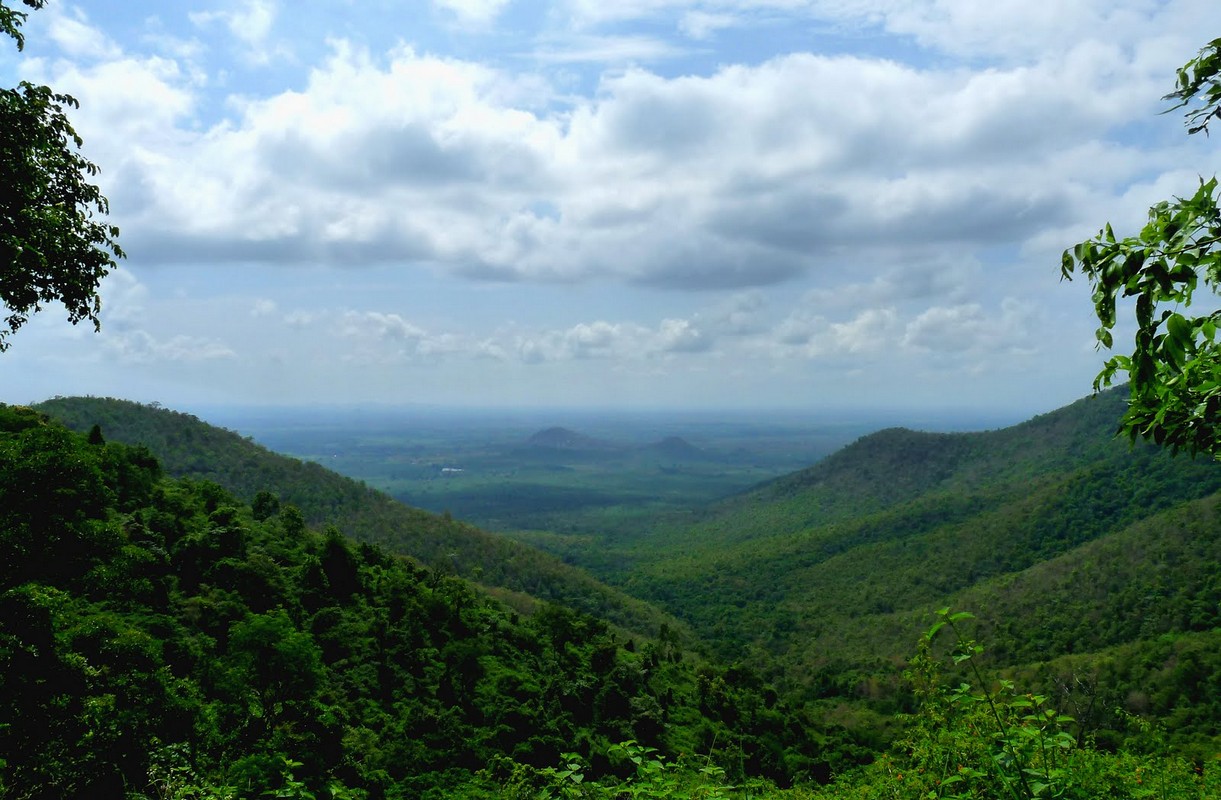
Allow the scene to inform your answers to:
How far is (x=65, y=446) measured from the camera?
530 inches

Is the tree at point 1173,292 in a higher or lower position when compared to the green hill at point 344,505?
higher

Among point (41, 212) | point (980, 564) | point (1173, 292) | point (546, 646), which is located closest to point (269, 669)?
point (41, 212)

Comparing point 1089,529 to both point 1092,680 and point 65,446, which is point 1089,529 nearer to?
point 1092,680

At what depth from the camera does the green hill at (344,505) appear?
80.6 metres

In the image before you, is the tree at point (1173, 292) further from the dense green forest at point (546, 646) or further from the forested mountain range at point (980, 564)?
the forested mountain range at point (980, 564)

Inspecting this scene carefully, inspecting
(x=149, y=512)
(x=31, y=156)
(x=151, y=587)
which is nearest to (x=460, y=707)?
(x=151, y=587)

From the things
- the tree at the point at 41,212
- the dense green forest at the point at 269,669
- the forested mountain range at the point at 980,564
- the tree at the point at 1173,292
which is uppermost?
the tree at the point at 41,212

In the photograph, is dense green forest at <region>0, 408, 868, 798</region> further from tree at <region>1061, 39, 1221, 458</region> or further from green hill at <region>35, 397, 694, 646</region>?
green hill at <region>35, 397, 694, 646</region>

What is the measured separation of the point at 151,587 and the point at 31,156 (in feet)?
73.0

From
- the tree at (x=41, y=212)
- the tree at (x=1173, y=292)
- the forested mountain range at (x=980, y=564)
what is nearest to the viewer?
the tree at (x=1173, y=292)

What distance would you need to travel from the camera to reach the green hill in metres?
80.6

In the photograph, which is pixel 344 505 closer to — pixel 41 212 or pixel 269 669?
pixel 269 669

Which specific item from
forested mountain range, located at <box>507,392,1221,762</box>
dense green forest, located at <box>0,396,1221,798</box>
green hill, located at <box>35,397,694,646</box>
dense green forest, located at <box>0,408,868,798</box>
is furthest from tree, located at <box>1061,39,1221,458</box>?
green hill, located at <box>35,397,694,646</box>

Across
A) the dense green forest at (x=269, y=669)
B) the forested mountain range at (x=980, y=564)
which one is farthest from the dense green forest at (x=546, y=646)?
the forested mountain range at (x=980, y=564)
